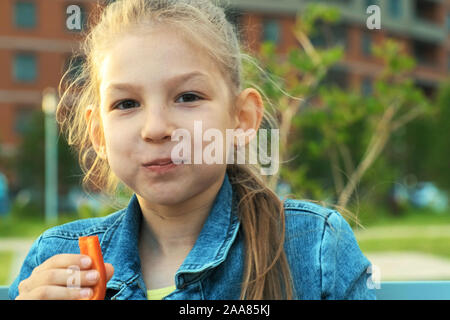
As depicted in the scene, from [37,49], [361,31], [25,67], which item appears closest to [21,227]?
[361,31]

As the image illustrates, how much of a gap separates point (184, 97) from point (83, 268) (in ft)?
0.57

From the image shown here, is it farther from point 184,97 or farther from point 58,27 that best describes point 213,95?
point 58,27

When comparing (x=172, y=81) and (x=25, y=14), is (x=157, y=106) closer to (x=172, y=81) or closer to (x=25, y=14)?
(x=172, y=81)

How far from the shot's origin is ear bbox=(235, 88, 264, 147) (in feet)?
2.05

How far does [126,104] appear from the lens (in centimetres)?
54

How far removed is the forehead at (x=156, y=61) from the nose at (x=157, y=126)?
26 millimetres

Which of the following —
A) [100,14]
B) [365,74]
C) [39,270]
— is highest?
[365,74]

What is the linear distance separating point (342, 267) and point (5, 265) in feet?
12.5

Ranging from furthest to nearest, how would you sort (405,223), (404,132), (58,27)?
(58,27), (404,132), (405,223)

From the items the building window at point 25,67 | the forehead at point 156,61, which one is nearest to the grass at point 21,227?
the building window at point 25,67

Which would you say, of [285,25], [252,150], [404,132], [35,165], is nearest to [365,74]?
[285,25]

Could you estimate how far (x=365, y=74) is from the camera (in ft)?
22.7

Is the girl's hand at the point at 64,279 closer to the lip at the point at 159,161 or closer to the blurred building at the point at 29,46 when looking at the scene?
the lip at the point at 159,161

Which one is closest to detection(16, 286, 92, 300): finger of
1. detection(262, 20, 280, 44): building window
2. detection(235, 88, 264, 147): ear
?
detection(235, 88, 264, 147): ear
